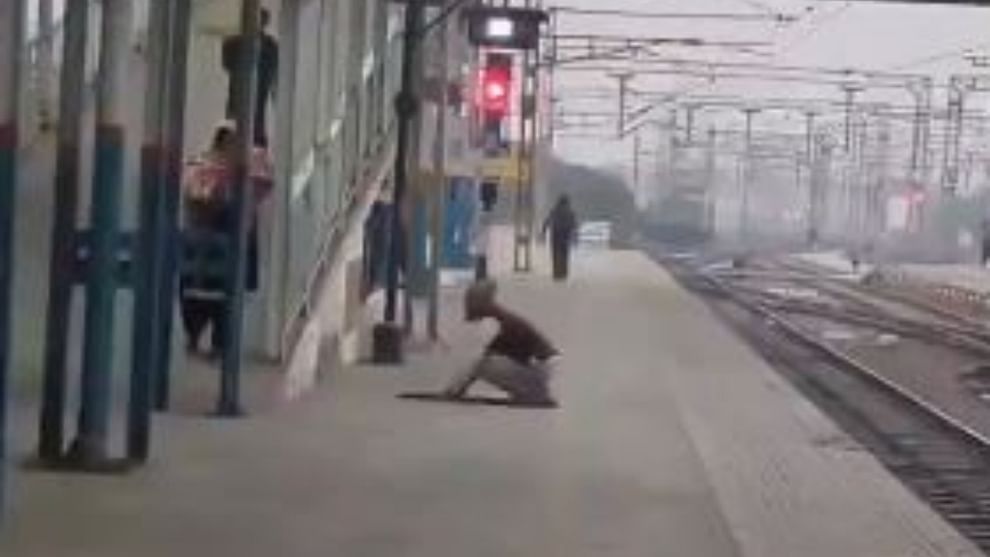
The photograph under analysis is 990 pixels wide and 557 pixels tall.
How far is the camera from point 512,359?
62.0ft

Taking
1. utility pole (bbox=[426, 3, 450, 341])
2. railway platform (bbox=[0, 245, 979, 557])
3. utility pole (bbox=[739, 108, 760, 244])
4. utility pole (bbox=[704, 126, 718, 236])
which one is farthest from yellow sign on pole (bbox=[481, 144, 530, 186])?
utility pole (bbox=[704, 126, 718, 236])

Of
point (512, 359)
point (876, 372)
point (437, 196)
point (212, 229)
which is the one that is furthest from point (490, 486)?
point (876, 372)

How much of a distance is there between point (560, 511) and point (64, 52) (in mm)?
3454

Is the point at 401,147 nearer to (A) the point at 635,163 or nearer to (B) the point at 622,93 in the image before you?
(B) the point at 622,93

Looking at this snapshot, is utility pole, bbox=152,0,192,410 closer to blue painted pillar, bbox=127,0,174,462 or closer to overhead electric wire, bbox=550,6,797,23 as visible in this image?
blue painted pillar, bbox=127,0,174,462

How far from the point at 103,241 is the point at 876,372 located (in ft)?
66.9

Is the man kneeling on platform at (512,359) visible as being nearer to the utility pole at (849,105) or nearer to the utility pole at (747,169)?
the utility pole at (849,105)

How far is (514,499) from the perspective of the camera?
1264 centimetres

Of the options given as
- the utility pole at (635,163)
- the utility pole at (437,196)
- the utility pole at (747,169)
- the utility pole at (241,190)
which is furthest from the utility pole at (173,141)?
the utility pole at (635,163)

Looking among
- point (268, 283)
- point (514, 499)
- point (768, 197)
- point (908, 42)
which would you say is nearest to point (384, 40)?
point (268, 283)

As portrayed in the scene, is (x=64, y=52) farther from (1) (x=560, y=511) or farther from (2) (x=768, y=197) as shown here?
(2) (x=768, y=197)

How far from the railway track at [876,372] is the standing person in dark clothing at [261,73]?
5.36 meters

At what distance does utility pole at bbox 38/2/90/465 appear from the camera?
11.9 meters

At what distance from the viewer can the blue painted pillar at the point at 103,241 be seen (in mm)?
12164
